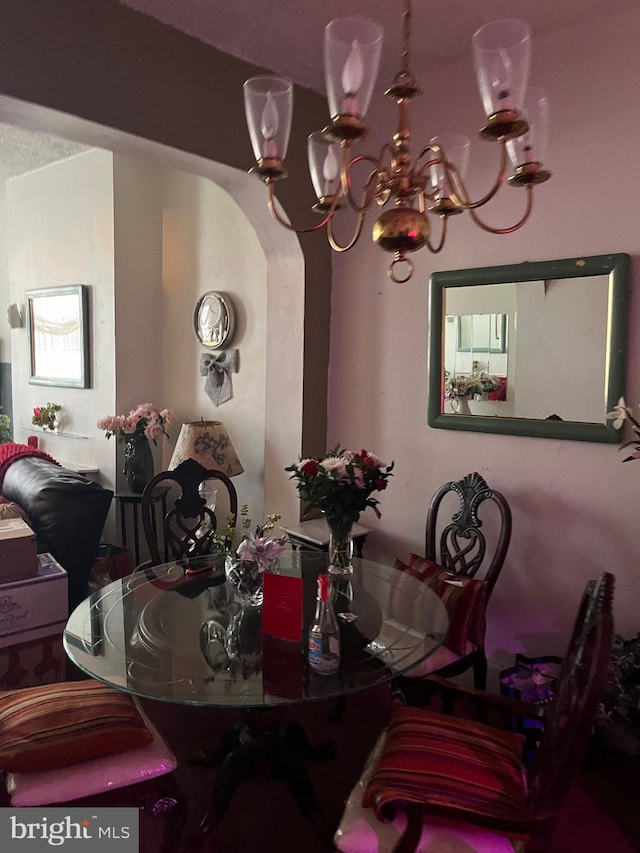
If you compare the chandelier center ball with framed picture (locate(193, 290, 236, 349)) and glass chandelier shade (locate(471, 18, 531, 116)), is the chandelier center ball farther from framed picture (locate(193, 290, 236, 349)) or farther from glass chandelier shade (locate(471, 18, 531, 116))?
framed picture (locate(193, 290, 236, 349))

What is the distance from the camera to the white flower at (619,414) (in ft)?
6.41

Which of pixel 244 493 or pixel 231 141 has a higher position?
pixel 231 141

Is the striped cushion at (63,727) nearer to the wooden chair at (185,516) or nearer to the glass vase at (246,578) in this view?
the glass vase at (246,578)

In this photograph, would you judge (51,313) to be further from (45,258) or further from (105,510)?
(105,510)

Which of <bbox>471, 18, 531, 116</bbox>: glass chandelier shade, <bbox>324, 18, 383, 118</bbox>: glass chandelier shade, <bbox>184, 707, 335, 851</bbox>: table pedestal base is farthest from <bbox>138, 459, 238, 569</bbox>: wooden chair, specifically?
<bbox>471, 18, 531, 116</bbox>: glass chandelier shade

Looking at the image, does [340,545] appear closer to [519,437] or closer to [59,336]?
[519,437]

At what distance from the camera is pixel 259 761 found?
2023 millimetres

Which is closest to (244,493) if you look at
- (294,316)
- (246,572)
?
(294,316)

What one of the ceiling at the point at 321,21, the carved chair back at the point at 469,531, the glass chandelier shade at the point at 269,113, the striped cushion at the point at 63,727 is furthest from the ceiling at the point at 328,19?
the striped cushion at the point at 63,727

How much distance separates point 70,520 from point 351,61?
2.34m

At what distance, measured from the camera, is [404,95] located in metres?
1.43

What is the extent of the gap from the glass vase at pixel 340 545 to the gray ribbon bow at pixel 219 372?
1687 mm

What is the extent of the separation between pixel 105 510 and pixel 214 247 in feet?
5.53

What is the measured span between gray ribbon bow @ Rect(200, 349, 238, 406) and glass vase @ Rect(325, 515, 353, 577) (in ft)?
5.53
